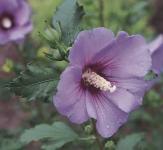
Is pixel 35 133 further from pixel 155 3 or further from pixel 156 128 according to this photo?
pixel 155 3

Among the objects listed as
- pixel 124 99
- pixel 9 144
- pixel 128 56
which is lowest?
pixel 9 144

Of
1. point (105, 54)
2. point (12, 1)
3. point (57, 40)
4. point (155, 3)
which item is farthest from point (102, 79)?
point (155, 3)

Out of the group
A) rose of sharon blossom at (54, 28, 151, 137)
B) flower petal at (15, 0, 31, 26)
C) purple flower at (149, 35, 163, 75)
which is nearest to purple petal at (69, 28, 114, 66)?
rose of sharon blossom at (54, 28, 151, 137)

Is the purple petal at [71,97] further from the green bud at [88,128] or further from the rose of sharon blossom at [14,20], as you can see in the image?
the rose of sharon blossom at [14,20]

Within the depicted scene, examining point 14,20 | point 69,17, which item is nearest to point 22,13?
point 14,20

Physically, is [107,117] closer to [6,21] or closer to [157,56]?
[157,56]
